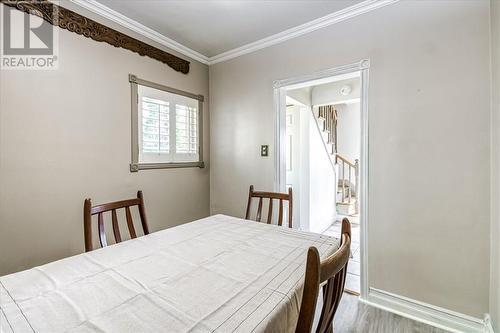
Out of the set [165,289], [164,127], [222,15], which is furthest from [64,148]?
[222,15]

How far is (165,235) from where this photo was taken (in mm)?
1404

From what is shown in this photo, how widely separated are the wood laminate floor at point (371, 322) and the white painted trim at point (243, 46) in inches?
96.1

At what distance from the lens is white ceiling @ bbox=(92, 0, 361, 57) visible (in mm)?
1886

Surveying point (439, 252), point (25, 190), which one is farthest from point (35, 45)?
point (439, 252)

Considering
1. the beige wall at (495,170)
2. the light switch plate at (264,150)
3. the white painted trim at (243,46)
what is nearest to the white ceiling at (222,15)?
the white painted trim at (243,46)

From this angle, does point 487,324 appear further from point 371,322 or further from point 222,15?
point 222,15

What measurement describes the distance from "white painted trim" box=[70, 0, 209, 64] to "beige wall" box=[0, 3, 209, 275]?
242 mm

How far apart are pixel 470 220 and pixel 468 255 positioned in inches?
9.5

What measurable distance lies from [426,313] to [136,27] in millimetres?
3454

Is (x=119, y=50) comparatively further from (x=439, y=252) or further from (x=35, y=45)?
(x=439, y=252)

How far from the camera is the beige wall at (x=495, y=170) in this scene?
1.33 metres

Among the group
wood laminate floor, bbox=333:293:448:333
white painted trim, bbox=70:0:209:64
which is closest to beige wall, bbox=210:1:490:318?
wood laminate floor, bbox=333:293:448:333

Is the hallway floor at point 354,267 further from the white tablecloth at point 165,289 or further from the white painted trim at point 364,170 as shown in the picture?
the white tablecloth at point 165,289

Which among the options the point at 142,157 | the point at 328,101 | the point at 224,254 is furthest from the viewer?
the point at 328,101
